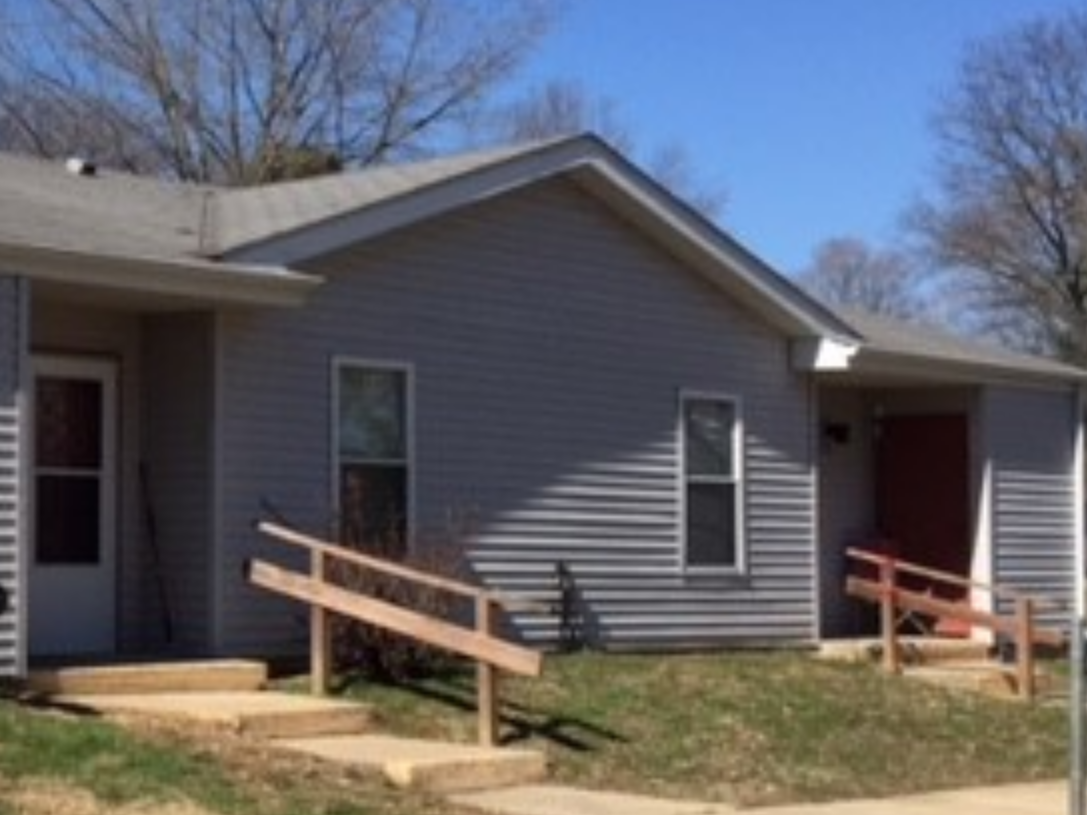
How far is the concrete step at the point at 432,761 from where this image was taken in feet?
41.9

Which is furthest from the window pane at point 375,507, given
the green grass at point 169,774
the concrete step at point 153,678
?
the green grass at point 169,774

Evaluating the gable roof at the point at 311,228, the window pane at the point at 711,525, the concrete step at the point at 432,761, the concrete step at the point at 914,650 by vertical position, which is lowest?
the concrete step at the point at 432,761

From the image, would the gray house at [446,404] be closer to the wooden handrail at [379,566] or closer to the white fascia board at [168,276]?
the white fascia board at [168,276]

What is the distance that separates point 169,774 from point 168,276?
4.75 m

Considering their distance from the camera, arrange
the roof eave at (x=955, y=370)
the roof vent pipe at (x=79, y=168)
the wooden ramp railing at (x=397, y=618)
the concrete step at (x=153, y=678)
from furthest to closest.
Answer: the roof eave at (x=955, y=370) < the roof vent pipe at (x=79, y=168) < the concrete step at (x=153, y=678) < the wooden ramp railing at (x=397, y=618)

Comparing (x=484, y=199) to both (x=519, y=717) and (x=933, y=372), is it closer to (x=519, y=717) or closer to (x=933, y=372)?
(x=519, y=717)

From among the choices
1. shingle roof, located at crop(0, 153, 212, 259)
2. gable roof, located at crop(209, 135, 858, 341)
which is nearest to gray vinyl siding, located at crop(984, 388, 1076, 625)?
gable roof, located at crop(209, 135, 858, 341)

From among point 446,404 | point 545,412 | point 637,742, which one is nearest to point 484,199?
point 446,404

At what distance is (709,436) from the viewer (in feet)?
67.4

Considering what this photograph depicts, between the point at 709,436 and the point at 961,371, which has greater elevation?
the point at 961,371

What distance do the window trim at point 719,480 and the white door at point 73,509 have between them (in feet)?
18.3

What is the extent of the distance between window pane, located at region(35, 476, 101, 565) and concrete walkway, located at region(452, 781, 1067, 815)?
4566mm

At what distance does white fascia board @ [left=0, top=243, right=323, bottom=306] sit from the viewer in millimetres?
14469

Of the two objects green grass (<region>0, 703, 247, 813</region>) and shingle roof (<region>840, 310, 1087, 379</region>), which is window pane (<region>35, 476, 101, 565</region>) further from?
shingle roof (<region>840, 310, 1087, 379</region>)
